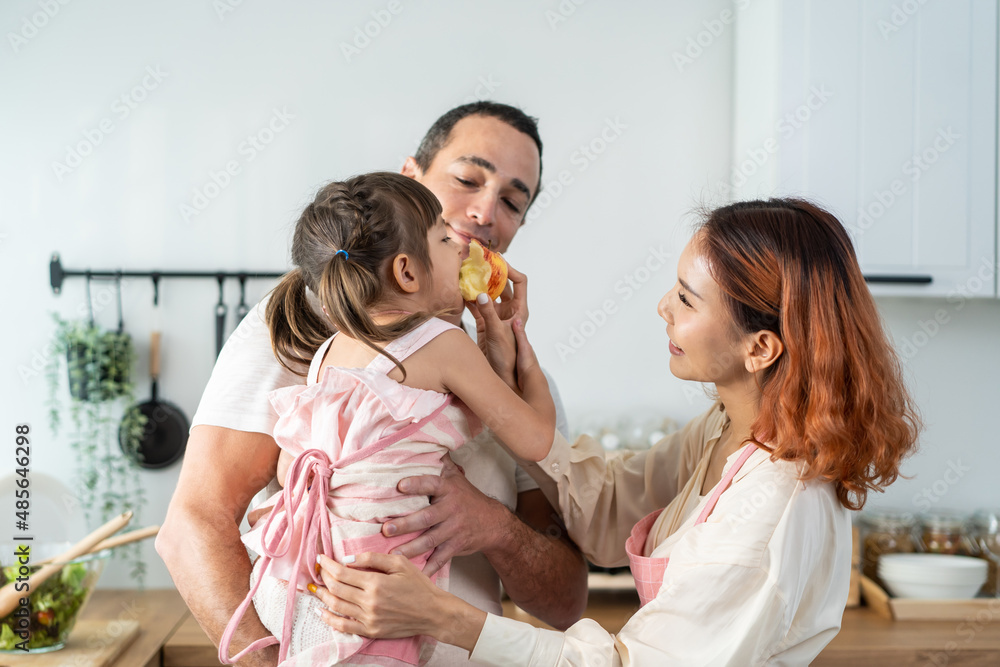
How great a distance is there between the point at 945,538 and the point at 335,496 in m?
2.03

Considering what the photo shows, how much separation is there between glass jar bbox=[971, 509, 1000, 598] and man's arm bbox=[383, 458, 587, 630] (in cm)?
155

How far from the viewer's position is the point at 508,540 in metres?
1.18

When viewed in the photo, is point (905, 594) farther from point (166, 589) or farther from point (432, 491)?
point (166, 589)

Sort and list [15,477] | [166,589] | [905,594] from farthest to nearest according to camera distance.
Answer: [166,589]
[905,594]
[15,477]

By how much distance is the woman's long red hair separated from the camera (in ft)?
3.34

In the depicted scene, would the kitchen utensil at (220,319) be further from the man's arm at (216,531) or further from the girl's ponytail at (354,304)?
the girl's ponytail at (354,304)

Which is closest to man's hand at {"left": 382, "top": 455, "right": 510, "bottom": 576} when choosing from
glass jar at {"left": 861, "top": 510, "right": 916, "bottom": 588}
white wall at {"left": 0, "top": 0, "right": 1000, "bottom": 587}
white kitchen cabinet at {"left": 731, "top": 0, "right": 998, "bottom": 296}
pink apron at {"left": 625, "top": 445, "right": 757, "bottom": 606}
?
pink apron at {"left": 625, "top": 445, "right": 757, "bottom": 606}

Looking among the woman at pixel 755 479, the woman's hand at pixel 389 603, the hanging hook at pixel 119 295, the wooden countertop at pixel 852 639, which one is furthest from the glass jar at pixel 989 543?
the hanging hook at pixel 119 295

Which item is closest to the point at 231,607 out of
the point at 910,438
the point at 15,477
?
the point at 910,438

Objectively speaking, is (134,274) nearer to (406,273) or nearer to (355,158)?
(355,158)

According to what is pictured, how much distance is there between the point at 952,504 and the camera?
8.16ft

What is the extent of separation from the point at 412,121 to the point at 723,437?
1.60 meters

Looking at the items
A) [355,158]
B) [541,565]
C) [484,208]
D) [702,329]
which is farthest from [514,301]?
[355,158]

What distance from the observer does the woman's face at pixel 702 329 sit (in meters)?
1.11
